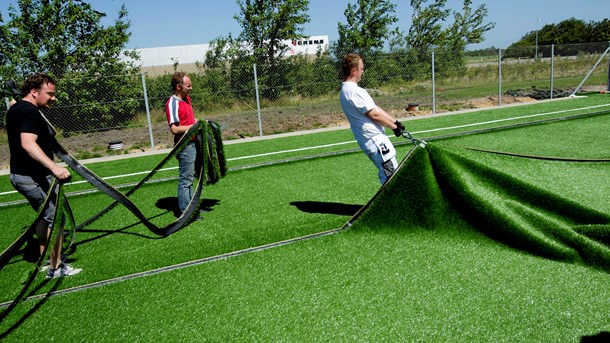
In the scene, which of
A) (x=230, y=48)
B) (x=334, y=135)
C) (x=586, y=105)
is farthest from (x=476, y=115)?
(x=230, y=48)

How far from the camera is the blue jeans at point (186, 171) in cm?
A: 628

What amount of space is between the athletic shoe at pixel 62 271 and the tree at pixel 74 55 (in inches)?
409

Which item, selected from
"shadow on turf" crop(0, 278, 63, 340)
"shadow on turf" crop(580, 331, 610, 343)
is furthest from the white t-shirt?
"shadow on turf" crop(0, 278, 63, 340)

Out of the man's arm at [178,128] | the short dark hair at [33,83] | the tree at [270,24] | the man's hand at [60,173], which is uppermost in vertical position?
the tree at [270,24]

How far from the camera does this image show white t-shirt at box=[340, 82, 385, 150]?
521cm

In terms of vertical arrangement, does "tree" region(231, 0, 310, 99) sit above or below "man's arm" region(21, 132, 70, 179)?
above

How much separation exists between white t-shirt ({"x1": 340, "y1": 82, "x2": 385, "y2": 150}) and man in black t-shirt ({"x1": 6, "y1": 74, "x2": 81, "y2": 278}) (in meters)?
2.97

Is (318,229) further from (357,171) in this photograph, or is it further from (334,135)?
(334,135)

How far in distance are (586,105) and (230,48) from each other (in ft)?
46.4

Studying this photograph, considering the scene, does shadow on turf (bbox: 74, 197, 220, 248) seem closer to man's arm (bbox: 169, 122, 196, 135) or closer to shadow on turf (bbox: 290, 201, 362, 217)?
man's arm (bbox: 169, 122, 196, 135)

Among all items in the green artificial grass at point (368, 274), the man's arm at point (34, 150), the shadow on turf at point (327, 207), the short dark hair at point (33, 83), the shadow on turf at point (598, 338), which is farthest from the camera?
the shadow on turf at point (327, 207)

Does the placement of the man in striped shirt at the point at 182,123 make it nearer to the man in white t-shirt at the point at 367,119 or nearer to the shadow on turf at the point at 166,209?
the shadow on turf at the point at 166,209

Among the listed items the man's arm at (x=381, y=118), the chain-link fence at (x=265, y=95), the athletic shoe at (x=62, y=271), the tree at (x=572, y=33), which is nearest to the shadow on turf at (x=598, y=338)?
the man's arm at (x=381, y=118)

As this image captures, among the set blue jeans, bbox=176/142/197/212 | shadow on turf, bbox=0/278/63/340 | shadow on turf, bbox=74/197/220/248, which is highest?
blue jeans, bbox=176/142/197/212
